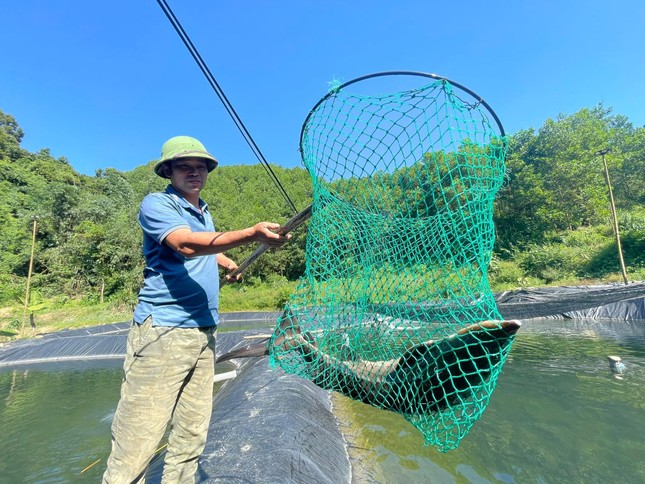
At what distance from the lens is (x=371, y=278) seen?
2561 mm

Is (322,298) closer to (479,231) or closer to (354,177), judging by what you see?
(354,177)

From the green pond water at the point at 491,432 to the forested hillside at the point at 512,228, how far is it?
11068 millimetres

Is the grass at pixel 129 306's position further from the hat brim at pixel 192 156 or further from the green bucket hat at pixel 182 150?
the green bucket hat at pixel 182 150

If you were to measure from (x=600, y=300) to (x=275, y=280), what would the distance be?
15867mm

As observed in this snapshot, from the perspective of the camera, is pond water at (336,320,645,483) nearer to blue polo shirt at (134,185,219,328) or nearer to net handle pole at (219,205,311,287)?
net handle pole at (219,205,311,287)

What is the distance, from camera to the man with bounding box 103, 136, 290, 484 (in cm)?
140

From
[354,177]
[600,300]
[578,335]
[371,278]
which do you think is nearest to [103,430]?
[371,278]

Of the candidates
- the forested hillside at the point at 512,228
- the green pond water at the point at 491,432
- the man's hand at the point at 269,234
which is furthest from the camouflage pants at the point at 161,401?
the forested hillside at the point at 512,228

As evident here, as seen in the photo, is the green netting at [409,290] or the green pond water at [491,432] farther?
the green pond water at [491,432]

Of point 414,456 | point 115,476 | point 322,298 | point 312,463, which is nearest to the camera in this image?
point 115,476

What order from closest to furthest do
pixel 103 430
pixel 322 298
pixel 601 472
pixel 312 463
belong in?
pixel 322 298 < pixel 312 463 < pixel 601 472 < pixel 103 430

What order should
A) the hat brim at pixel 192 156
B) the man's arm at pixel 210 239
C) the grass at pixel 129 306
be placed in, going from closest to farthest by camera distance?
the man's arm at pixel 210 239 → the hat brim at pixel 192 156 → the grass at pixel 129 306

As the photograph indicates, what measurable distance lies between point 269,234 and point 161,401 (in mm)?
827

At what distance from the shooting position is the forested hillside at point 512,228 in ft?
54.7
